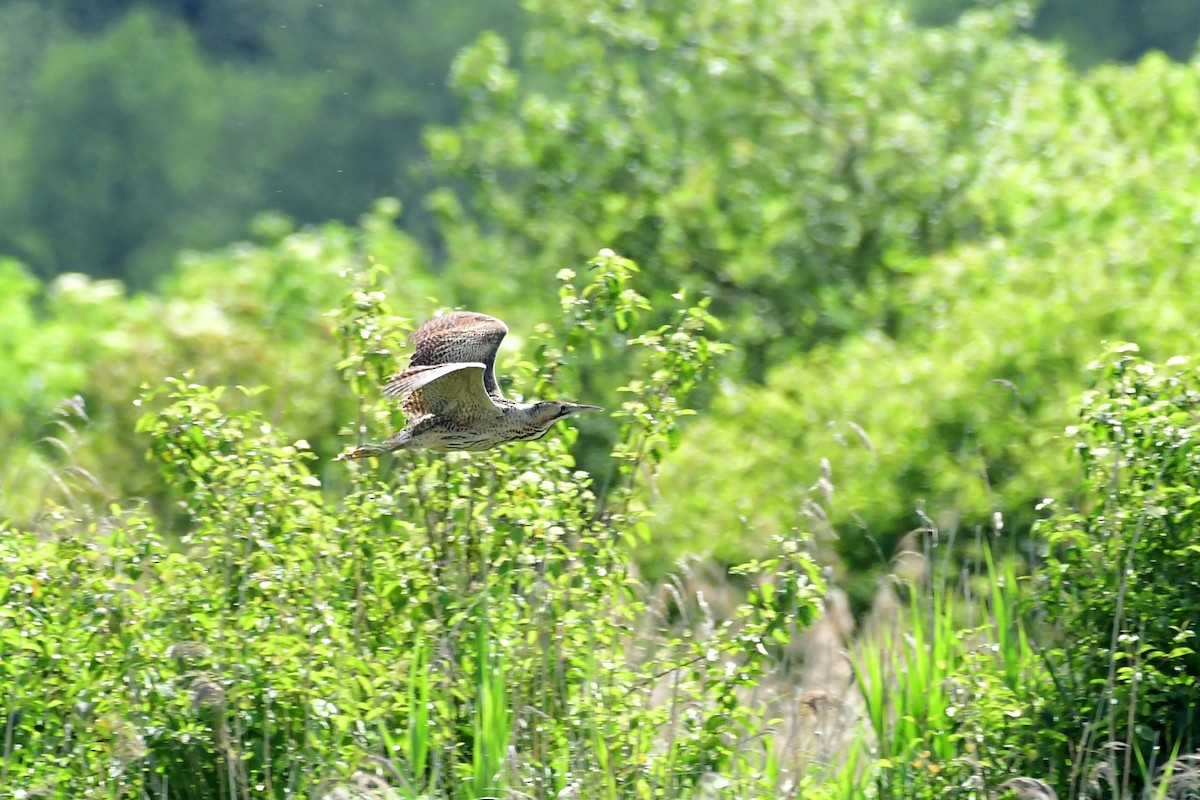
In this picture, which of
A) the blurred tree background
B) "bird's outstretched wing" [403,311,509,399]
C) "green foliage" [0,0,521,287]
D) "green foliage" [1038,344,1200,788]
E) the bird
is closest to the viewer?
the bird

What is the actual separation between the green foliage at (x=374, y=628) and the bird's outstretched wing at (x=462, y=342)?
10 cm

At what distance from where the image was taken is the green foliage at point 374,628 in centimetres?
509

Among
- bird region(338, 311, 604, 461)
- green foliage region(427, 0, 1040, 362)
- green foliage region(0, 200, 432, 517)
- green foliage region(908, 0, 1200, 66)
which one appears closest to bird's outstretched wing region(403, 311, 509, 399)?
bird region(338, 311, 604, 461)

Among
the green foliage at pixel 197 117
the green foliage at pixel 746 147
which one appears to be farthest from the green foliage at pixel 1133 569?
the green foliage at pixel 197 117

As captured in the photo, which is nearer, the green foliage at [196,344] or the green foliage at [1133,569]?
the green foliage at [1133,569]

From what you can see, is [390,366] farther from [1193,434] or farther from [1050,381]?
[1050,381]

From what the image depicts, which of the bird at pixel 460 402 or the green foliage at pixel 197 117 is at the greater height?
the green foliage at pixel 197 117

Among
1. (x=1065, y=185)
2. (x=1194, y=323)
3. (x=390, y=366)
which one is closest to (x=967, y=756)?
(x=390, y=366)

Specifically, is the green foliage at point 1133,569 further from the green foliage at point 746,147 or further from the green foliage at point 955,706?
the green foliage at point 746,147

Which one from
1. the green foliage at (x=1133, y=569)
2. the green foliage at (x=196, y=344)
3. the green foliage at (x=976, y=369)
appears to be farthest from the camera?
the green foliage at (x=196, y=344)

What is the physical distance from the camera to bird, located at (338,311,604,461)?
200 inches

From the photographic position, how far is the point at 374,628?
5.52 m

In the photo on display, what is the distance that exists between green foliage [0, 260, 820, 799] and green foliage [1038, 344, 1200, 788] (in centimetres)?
87

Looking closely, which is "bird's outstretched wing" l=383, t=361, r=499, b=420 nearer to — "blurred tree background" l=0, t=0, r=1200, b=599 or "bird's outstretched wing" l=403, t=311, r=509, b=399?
"bird's outstretched wing" l=403, t=311, r=509, b=399
